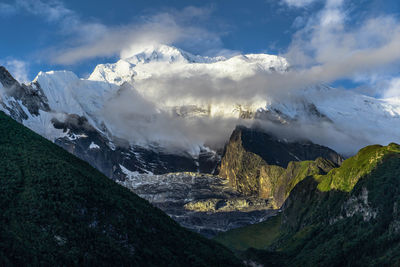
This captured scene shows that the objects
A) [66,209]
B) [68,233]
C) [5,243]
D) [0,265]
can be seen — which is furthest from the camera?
[66,209]

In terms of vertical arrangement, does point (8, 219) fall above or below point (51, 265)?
above

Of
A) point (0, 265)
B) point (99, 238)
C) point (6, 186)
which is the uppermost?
point (6, 186)

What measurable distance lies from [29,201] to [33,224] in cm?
1485

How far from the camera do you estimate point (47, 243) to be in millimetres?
172125

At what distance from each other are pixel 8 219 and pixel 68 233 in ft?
73.2

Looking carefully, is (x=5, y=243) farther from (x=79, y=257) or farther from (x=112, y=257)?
(x=112, y=257)

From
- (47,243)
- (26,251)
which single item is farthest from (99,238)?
(26,251)

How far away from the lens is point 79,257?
177750 millimetres

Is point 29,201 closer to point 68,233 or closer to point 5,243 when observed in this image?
point 68,233

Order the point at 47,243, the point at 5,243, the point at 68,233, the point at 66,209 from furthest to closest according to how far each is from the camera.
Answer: the point at 66,209 → the point at 68,233 → the point at 47,243 → the point at 5,243

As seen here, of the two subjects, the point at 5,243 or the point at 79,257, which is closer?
the point at 5,243

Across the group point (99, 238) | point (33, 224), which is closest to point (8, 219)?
point (33, 224)

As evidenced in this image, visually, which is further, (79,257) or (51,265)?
(79,257)

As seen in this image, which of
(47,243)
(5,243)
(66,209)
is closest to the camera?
(5,243)
